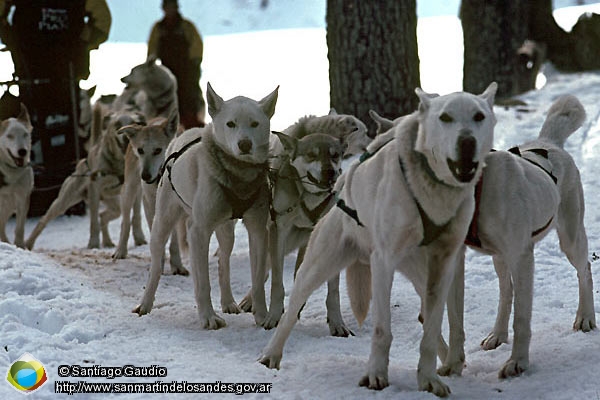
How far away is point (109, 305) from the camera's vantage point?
630cm

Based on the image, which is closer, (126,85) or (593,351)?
(593,351)

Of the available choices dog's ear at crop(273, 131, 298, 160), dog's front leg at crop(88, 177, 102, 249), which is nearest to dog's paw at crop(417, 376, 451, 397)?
dog's ear at crop(273, 131, 298, 160)

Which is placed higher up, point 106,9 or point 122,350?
point 106,9

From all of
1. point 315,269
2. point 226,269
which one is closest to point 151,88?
point 226,269

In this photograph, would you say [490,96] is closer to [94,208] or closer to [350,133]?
[350,133]

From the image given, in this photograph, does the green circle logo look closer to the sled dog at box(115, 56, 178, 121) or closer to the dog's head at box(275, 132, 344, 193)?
the dog's head at box(275, 132, 344, 193)

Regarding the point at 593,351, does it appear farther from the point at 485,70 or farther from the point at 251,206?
the point at 485,70

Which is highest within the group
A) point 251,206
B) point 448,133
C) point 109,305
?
point 448,133

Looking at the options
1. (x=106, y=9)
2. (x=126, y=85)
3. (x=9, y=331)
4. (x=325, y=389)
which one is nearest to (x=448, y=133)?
(x=325, y=389)

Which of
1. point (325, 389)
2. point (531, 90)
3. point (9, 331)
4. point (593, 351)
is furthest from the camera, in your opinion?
point (531, 90)

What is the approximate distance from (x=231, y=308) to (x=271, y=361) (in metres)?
1.79

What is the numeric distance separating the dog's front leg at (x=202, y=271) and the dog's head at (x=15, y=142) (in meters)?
4.33

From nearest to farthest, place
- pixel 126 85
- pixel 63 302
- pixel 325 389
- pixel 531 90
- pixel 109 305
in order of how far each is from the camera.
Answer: pixel 325 389, pixel 63 302, pixel 109 305, pixel 126 85, pixel 531 90

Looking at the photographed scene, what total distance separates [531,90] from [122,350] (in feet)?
37.5
